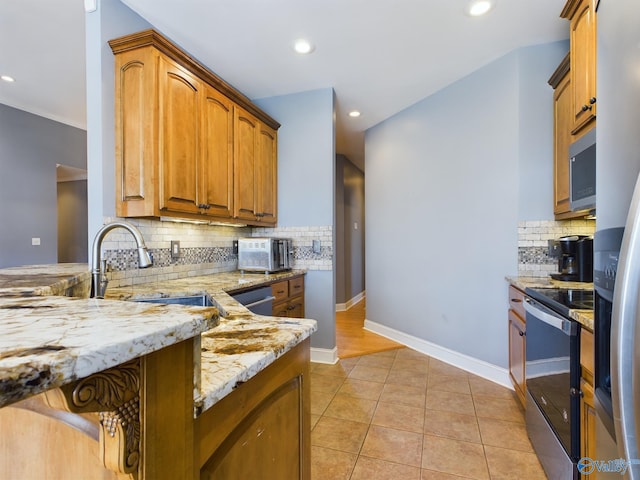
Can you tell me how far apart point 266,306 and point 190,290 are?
0.70m

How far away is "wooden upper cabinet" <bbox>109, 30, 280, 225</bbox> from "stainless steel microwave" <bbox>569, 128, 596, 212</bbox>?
2.43m

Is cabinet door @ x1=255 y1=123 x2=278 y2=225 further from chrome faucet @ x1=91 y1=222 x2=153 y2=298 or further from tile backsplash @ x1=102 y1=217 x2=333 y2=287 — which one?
chrome faucet @ x1=91 y1=222 x2=153 y2=298

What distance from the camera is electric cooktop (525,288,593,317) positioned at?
1.34 meters

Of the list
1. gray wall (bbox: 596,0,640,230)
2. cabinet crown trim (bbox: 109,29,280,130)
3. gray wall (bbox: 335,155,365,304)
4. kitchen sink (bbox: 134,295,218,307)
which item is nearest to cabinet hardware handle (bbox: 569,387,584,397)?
gray wall (bbox: 596,0,640,230)

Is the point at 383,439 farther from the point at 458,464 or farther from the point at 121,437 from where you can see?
the point at 121,437

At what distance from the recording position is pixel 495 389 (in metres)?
2.41

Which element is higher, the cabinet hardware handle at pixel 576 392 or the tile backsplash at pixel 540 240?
the tile backsplash at pixel 540 240

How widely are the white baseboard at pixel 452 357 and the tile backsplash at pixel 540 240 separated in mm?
833

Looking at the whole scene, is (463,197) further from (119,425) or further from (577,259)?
(119,425)

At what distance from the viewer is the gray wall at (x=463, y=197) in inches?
95.9

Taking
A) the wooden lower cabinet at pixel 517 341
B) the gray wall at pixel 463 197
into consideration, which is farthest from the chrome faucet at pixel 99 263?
the gray wall at pixel 463 197

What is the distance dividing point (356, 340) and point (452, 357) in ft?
3.67

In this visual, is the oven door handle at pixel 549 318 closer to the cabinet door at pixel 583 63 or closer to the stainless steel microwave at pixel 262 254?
the cabinet door at pixel 583 63

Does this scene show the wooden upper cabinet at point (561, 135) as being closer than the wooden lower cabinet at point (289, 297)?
Yes
